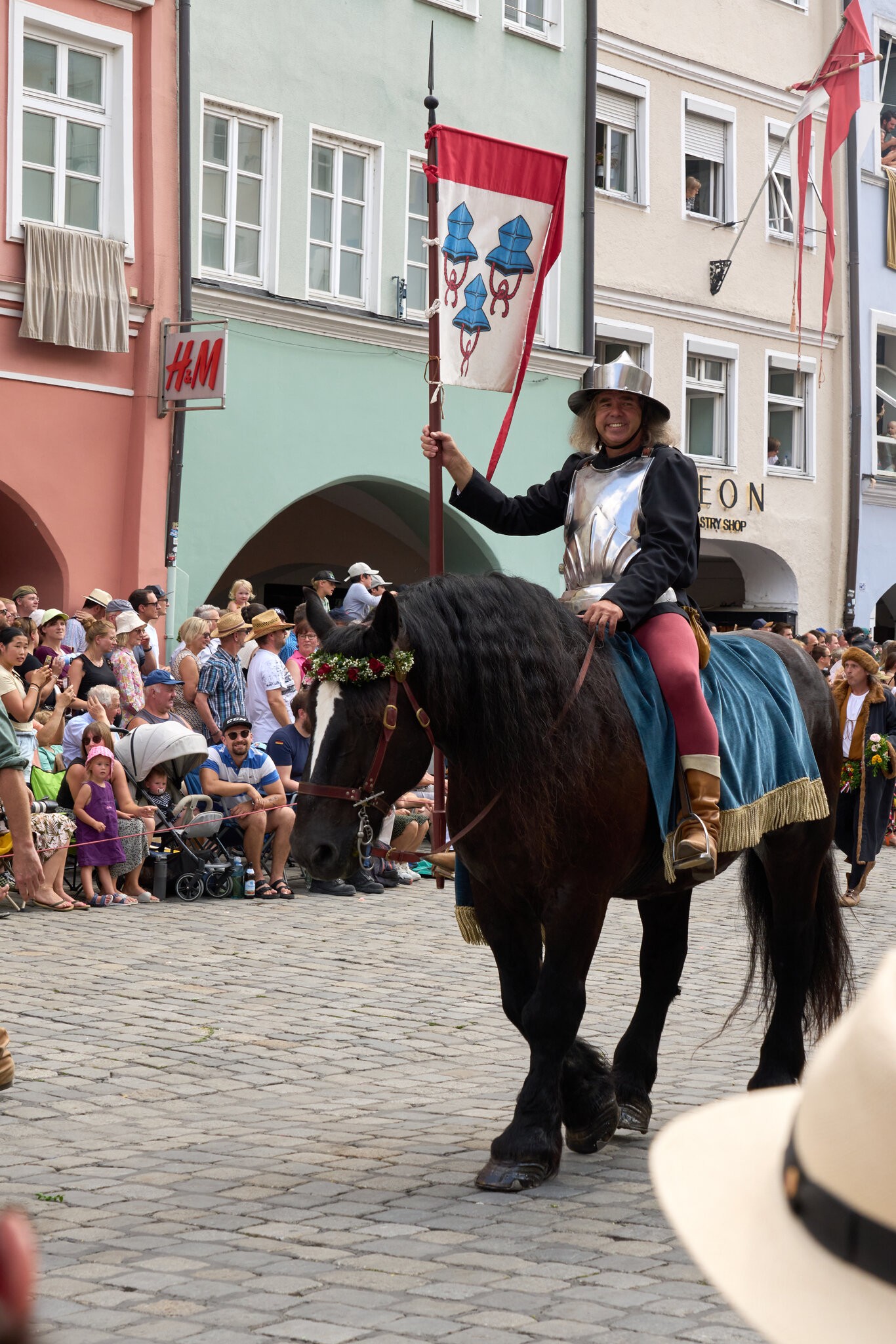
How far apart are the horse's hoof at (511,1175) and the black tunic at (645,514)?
1.75m

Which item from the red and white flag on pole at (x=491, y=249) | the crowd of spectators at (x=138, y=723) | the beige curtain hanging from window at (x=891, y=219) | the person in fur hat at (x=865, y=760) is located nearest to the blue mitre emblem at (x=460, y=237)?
the red and white flag on pole at (x=491, y=249)

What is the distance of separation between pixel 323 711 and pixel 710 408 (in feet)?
73.4

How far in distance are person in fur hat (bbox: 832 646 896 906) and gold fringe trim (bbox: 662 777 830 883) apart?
7978 mm

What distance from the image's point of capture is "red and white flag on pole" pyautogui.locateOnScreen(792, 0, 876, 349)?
25.2m

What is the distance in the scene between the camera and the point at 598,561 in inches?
245

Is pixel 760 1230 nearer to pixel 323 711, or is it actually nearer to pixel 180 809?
pixel 323 711

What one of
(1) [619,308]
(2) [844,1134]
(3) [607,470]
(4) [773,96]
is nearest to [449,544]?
(1) [619,308]

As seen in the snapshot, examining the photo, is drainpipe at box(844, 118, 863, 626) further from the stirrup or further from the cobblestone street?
the stirrup

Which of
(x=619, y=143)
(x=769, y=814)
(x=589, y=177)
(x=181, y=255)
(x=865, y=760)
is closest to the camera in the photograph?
(x=769, y=814)

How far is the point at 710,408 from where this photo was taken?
88.9ft

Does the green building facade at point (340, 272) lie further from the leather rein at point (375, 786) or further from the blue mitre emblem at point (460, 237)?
the leather rein at point (375, 786)

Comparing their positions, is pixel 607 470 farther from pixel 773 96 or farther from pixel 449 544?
pixel 773 96

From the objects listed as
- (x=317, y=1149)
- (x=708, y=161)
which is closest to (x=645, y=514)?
(x=317, y=1149)

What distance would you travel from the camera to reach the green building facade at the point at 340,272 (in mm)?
19672
